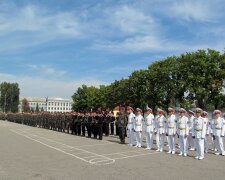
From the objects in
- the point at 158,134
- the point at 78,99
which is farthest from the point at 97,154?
the point at 78,99

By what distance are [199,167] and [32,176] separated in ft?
17.7

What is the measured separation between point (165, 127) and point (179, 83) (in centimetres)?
3806

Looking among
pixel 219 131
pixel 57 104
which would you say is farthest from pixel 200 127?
pixel 57 104

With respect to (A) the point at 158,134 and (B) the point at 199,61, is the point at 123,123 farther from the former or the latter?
(B) the point at 199,61

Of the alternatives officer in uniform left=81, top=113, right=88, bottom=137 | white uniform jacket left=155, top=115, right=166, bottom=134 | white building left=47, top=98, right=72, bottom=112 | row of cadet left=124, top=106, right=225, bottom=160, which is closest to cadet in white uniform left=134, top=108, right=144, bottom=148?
row of cadet left=124, top=106, right=225, bottom=160

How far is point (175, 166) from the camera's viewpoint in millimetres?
11992

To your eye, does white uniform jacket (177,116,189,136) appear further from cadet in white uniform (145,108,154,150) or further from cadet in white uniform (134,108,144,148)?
cadet in white uniform (134,108,144,148)

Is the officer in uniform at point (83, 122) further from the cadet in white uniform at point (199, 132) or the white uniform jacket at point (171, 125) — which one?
the cadet in white uniform at point (199, 132)

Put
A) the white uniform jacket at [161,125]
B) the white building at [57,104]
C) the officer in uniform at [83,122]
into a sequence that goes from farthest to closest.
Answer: the white building at [57,104] < the officer in uniform at [83,122] < the white uniform jacket at [161,125]

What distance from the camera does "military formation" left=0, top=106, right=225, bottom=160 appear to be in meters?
15.4

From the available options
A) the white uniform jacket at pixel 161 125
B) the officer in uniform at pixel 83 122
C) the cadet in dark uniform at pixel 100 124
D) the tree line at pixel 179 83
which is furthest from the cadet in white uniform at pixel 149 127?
the tree line at pixel 179 83

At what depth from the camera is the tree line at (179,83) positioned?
5081 centimetres

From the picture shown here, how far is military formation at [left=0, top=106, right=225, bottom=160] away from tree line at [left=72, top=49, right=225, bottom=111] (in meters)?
25.6

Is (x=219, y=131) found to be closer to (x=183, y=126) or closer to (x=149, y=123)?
(x=183, y=126)
